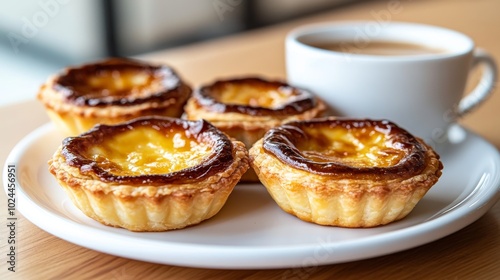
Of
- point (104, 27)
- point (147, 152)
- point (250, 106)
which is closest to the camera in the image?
point (147, 152)

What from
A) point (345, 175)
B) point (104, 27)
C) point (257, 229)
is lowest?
point (104, 27)

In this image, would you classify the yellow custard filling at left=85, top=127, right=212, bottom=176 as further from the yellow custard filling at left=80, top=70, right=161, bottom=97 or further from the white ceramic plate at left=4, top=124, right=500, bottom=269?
the yellow custard filling at left=80, top=70, right=161, bottom=97

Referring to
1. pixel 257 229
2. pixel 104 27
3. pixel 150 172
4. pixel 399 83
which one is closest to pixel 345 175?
pixel 257 229

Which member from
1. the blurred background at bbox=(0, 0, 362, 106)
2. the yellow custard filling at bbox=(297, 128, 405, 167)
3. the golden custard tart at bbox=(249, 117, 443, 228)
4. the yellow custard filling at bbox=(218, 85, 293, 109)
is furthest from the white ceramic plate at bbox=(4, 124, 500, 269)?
the blurred background at bbox=(0, 0, 362, 106)

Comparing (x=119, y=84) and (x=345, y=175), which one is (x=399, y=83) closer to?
(x=345, y=175)

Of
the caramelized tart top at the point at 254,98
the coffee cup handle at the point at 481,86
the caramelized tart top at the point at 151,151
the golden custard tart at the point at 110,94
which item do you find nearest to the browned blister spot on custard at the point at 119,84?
the golden custard tart at the point at 110,94

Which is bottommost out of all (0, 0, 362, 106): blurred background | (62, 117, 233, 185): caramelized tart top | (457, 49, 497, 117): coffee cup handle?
(0, 0, 362, 106): blurred background
